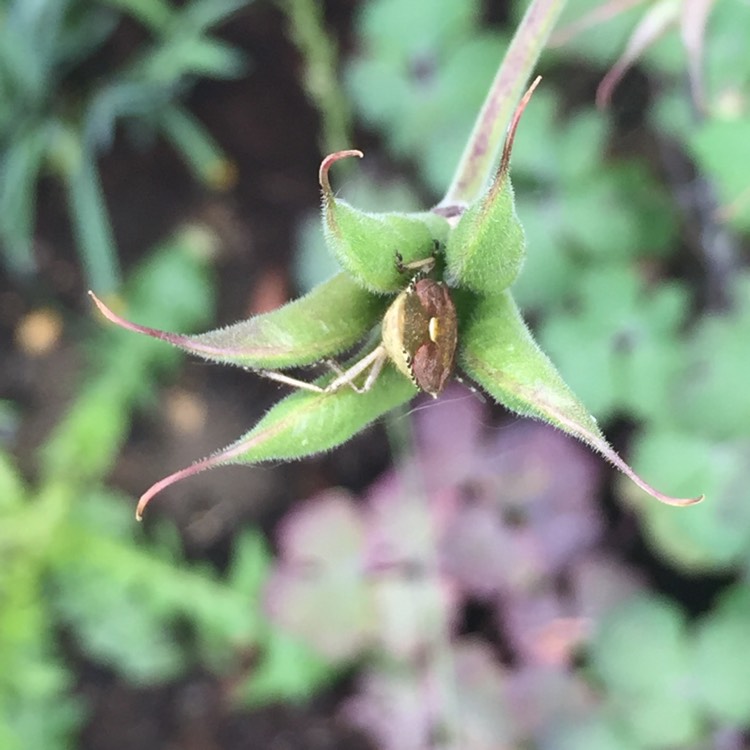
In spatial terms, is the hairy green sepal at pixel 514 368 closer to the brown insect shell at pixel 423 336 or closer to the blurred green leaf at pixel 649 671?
the brown insect shell at pixel 423 336

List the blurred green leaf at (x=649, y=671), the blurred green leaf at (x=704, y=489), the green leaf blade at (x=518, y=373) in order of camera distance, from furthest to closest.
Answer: the blurred green leaf at (x=649, y=671)
the blurred green leaf at (x=704, y=489)
the green leaf blade at (x=518, y=373)

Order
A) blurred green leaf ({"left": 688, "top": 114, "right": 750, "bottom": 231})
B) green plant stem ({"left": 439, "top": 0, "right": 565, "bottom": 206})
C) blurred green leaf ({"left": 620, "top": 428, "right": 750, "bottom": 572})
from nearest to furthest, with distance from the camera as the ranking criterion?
green plant stem ({"left": 439, "top": 0, "right": 565, "bottom": 206})
blurred green leaf ({"left": 688, "top": 114, "right": 750, "bottom": 231})
blurred green leaf ({"left": 620, "top": 428, "right": 750, "bottom": 572})

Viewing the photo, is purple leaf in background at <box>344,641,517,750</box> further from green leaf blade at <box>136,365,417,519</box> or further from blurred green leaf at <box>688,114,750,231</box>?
green leaf blade at <box>136,365,417,519</box>

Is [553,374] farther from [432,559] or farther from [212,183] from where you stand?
→ [212,183]

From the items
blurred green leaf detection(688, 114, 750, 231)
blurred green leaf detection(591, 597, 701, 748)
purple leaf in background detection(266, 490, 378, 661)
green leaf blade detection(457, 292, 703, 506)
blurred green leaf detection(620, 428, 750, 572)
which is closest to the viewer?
green leaf blade detection(457, 292, 703, 506)

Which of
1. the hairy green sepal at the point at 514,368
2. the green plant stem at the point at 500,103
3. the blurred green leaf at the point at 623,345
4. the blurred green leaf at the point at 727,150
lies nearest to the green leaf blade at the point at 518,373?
the hairy green sepal at the point at 514,368

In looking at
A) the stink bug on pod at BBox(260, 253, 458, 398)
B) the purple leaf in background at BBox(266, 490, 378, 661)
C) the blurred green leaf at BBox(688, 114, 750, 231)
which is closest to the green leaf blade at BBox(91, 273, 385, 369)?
the stink bug on pod at BBox(260, 253, 458, 398)
